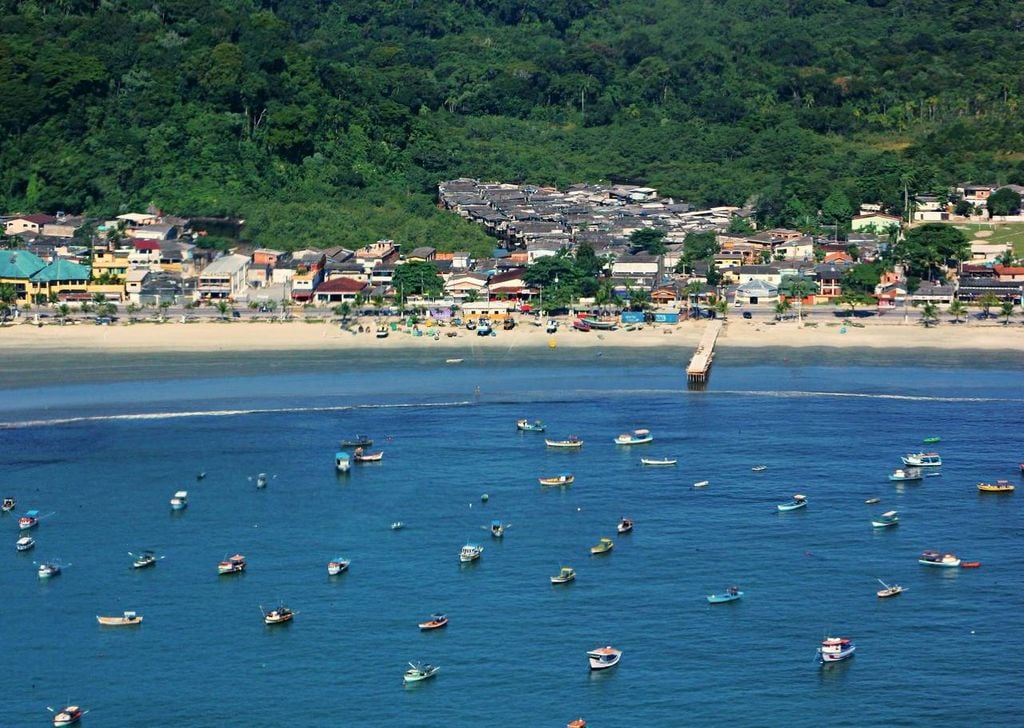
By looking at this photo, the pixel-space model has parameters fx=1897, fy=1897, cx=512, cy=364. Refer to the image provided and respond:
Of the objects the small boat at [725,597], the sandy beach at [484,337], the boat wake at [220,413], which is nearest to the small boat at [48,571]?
the boat wake at [220,413]

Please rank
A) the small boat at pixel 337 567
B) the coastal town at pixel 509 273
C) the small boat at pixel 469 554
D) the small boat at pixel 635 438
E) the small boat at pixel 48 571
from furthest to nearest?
the coastal town at pixel 509 273 → the small boat at pixel 635 438 → the small boat at pixel 469 554 → the small boat at pixel 48 571 → the small boat at pixel 337 567

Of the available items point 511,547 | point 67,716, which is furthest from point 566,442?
point 67,716

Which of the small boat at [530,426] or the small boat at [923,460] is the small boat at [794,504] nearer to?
the small boat at [923,460]

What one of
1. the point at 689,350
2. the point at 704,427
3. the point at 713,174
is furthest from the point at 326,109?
the point at 704,427

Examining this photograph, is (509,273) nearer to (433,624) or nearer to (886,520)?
(886,520)

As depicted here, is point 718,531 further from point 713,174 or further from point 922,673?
point 713,174
